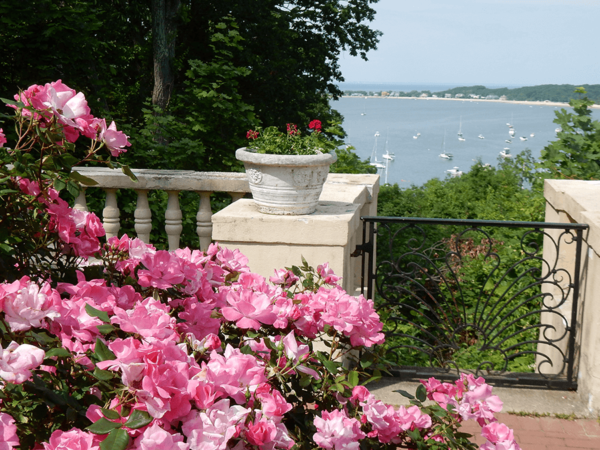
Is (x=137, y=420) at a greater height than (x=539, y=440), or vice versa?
(x=137, y=420)

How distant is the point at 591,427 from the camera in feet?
11.4

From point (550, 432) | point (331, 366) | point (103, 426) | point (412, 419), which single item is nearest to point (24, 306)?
point (103, 426)

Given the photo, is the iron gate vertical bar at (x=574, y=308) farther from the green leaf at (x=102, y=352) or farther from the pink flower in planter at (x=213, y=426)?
the green leaf at (x=102, y=352)

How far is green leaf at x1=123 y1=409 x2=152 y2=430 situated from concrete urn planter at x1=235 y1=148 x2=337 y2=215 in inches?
91.2

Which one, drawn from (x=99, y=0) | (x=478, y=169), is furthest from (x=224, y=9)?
(x=478, y=169)

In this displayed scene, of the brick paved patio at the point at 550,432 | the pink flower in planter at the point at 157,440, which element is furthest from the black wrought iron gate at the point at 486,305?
the pink flower in planter at the point at 157,440

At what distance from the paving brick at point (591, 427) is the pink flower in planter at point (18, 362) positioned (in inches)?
129

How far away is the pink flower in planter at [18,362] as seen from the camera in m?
1.17

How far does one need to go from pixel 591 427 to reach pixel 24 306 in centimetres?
334

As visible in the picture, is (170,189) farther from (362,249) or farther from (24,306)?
(24,306)

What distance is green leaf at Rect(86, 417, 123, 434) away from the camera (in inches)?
43.9

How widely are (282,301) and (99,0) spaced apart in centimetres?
1411

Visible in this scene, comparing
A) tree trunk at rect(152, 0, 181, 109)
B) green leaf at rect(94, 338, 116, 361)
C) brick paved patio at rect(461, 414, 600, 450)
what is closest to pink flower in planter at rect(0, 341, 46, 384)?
green leaf at rect(94, 338, 116, 361)

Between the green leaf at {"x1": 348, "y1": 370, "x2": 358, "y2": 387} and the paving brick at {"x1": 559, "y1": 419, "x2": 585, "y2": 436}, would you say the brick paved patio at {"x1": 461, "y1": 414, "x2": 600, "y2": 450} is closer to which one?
the paving brick at {"x1": 559, "y1": 419, "x2": 585, "y2": 436}
